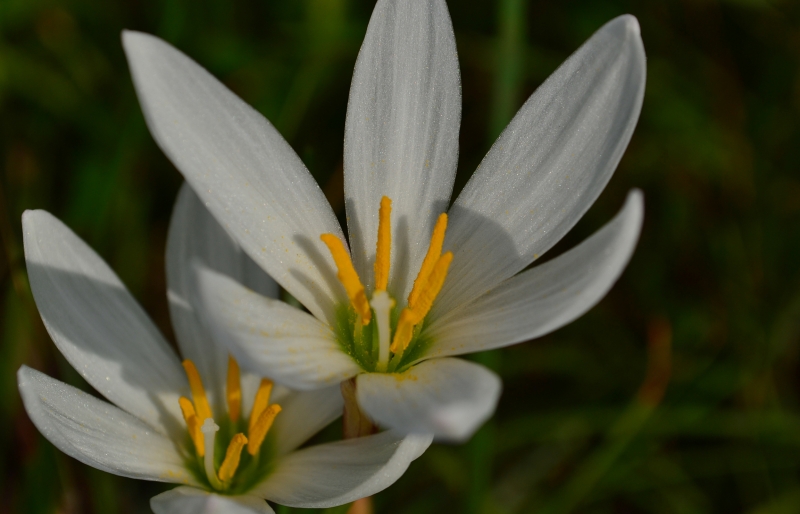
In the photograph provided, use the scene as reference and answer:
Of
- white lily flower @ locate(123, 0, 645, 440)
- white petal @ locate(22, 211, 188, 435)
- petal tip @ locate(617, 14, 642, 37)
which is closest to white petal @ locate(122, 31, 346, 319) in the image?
white lily flower @ locate(123, 0, 645, 440)

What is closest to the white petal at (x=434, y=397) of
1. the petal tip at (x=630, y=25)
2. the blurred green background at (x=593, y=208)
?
the petal tip at (x=630, y=25)

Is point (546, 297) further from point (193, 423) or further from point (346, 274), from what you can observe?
point (193, 423)

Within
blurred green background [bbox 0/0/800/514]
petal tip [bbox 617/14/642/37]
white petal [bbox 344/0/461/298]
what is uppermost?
petal tip [bbox 617/14/642/37]

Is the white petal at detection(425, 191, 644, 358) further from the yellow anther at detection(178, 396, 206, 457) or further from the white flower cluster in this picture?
the yellow anther at detection(178, 396, 206, 457)

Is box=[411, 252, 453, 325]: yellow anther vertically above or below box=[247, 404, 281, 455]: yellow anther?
above

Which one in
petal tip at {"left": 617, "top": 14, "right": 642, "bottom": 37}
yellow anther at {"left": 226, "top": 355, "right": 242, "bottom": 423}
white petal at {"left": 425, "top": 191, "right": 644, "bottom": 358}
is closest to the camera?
white petal at {"left": 425, "top": 191, "right": 644, "bottom": 358}

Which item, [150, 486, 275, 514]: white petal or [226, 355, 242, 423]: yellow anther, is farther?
[226, 355, 242, 423]: yellow anther

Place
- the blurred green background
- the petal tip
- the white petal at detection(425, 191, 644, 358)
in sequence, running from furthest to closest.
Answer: the blurred green background
the petal tip
the white petal at detection(425, 191, 644, 358)

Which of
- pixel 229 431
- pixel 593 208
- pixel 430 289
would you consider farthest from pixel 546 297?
pixel 593 208
